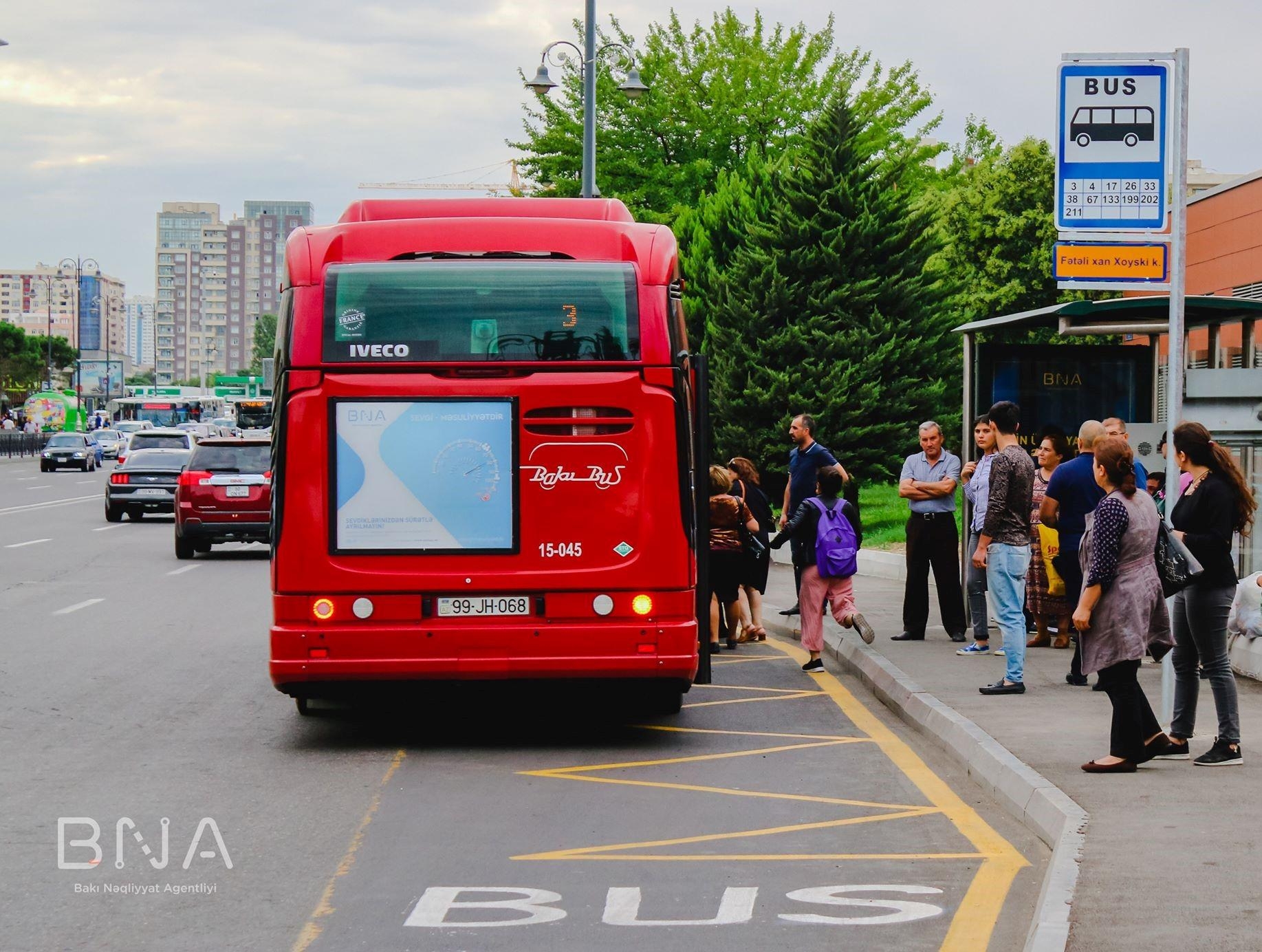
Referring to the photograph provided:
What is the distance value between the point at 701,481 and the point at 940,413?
2428 centimetres

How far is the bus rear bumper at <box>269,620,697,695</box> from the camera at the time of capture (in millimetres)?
9391

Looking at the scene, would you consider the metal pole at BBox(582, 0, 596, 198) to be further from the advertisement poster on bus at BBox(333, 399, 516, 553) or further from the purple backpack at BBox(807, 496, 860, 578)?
the advertisement poster on bus at BBox(333, 399, 516, 553)

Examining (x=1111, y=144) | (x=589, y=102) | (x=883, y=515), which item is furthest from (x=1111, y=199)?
(x=883, y=515)

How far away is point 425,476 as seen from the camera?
9.49 m

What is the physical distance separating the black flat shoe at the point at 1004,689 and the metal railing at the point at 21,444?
3246 inches

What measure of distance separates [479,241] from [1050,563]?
21.1ft

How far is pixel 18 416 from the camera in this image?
119750 millimetres

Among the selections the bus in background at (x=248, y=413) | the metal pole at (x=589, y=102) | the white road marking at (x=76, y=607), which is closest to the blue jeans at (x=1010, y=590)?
the white road marking at (x=76, y=607)

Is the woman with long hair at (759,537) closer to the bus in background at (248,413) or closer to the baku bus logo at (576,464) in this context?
the baku bus logo at (576,464)

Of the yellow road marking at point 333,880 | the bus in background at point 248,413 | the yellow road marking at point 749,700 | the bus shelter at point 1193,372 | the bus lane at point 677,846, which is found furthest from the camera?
the bus in background at point 248,413

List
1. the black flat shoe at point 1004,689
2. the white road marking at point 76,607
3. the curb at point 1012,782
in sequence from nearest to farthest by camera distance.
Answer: the curb at point 1012,782 → the black flat shoe at point 1004,689 → the white road marking at point 76,607

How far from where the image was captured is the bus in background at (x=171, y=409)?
11569 cm

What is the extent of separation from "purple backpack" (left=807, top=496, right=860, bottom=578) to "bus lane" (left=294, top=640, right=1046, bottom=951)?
2.21 meters

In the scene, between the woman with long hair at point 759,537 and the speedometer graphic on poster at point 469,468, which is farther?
the woman with long hair at point 759,537
